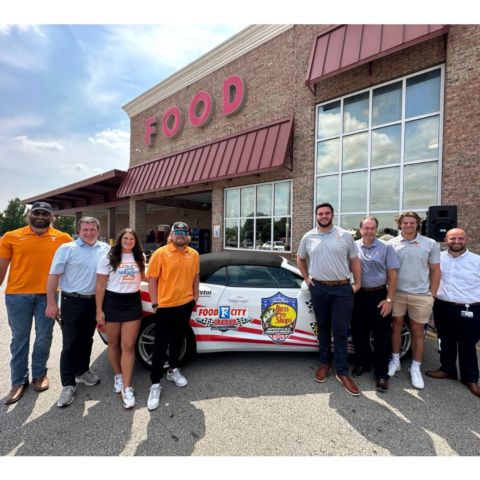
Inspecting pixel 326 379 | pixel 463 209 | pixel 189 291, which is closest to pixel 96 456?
pixel 189 291

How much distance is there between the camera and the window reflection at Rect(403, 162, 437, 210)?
673 cm

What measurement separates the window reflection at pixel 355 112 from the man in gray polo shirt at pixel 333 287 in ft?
20.5

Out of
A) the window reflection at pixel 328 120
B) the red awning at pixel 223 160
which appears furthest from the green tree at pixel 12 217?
the window reflection at pixel 328 120

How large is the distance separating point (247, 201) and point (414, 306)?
7.90 m

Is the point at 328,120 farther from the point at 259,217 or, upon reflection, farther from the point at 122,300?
the point at 122,300

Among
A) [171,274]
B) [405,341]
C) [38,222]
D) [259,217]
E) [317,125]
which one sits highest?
[317,125]

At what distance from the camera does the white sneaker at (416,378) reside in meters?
2.85

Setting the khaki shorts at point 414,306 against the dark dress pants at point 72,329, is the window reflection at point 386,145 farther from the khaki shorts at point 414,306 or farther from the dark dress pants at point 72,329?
the dark dress pants at point 72,329

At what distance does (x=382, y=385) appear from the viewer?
110 inches

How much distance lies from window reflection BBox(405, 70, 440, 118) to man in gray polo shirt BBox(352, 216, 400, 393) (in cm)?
587

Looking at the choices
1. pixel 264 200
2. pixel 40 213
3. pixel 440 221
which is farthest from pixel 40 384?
pixel 264 200

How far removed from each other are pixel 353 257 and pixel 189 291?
185 centimetres

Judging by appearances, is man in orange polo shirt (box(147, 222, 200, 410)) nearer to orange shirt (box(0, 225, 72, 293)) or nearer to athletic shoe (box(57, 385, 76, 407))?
athletic shoe (box(57, 385, 76, 407))

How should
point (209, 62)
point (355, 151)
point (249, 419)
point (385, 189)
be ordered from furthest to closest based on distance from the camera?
point (209, 62)
point (355, 151)
point (385, 189)
point (249, 419)
